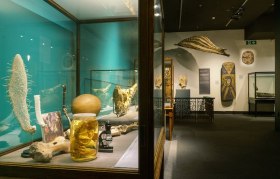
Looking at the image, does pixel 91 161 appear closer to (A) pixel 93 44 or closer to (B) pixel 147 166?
(B) pixel 147 166

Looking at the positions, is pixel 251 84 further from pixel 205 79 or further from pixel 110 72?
pixel 110 72

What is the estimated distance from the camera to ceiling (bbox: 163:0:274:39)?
682 cm

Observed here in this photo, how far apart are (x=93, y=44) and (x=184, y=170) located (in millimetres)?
2135

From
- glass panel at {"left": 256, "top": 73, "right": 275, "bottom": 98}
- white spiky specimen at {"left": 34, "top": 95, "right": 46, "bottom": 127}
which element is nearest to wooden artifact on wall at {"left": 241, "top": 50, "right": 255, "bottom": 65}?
glass panel at {"left": 256, "top": 73, "right": 275, "bottom": 98}

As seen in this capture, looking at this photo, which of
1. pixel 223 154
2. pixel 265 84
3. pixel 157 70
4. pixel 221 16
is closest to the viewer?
pixel 157 70

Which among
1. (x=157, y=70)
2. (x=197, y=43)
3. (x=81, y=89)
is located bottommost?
(x=81, y=89)

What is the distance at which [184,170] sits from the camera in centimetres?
309

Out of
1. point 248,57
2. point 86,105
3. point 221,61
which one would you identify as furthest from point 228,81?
point 86,105

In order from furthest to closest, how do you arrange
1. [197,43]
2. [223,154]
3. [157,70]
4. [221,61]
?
[221,61] → [197,43] → [223,154] → [157,70]

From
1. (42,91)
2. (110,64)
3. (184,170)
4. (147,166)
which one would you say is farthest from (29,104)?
(184,170)

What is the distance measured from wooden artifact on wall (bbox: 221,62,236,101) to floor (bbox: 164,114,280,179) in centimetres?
397

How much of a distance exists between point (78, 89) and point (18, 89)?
57 centimetres

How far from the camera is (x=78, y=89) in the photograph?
164cm

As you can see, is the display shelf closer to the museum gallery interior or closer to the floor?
the museum gallery interior
